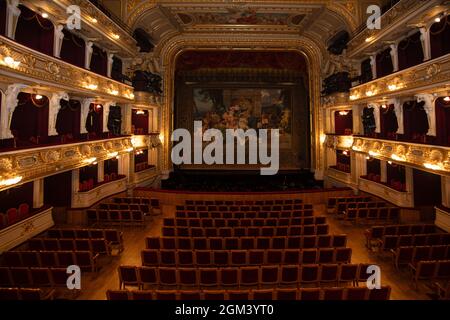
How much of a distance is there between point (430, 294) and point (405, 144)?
544 cm

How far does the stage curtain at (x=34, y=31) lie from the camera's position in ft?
28.3

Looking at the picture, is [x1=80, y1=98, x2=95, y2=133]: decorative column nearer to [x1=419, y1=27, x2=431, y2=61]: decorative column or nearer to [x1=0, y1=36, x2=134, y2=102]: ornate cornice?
[x1=0, y1=36, x2=134, y2=102]: ornate cornice

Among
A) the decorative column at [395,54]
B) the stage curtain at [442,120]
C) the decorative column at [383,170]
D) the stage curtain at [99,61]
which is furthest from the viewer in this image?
the decorative column at [383,170]

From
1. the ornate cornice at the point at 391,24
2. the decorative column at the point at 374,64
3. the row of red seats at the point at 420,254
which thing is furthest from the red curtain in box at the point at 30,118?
the decorative column at the point at 374,64

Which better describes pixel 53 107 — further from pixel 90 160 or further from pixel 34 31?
pixel 34 31

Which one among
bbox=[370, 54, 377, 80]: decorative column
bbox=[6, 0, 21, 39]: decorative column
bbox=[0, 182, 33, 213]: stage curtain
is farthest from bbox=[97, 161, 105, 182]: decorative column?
bbox=[370, 54, 377, 80]: decorative column

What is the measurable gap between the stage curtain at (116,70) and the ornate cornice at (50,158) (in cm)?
372

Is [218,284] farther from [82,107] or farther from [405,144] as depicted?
[82,107]

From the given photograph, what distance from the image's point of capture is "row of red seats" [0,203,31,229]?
784 centimetres

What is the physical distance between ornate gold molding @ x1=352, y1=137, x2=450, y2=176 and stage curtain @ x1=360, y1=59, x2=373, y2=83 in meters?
3.24

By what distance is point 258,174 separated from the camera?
1889 cm

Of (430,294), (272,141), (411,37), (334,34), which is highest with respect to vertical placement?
(334,34)

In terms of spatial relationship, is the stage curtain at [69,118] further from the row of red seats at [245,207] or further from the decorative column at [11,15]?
the row of red seats at [245,207]

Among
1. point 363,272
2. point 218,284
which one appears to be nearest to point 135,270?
point 218,284
